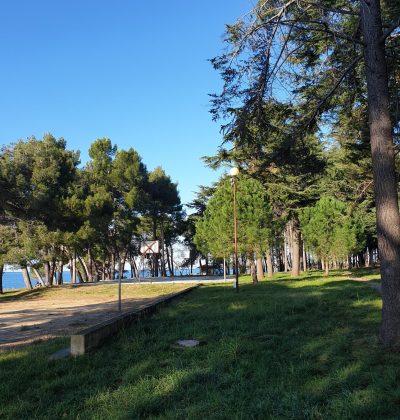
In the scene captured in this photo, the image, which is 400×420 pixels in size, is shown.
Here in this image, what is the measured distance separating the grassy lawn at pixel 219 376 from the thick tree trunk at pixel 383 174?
633mm

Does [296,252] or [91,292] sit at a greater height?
[296,252]

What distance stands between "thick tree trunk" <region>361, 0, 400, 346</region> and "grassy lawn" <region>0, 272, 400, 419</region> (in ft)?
2.08

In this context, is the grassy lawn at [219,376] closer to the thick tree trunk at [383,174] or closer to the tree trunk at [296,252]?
the thick tree trunk at [383,174]

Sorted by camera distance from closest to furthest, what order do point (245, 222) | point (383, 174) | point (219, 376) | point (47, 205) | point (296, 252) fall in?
point (219, 376) → point (383, 174) → point (245, 222) → point (47, 205) → point (296, 252)

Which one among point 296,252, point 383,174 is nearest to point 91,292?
point 296,252

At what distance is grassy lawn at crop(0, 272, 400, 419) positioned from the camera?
3.92 meters

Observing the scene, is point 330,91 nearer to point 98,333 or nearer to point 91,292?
point 98,333

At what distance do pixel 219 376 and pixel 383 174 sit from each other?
380 cm

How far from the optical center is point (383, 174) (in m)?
6.43

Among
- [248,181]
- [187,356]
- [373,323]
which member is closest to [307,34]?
[373,323]

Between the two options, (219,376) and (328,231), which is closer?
(219,376)

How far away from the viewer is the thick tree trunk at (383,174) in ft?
20.2

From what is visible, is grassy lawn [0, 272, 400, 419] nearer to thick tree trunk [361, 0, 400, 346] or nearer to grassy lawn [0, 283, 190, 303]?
thick tree trunk [361, 0, 400, 346]

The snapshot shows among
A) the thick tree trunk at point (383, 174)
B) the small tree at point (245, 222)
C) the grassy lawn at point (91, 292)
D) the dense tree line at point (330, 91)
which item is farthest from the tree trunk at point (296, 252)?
the thick tree trunk at point (383, 174)
